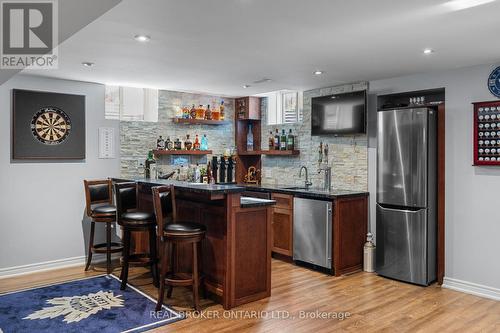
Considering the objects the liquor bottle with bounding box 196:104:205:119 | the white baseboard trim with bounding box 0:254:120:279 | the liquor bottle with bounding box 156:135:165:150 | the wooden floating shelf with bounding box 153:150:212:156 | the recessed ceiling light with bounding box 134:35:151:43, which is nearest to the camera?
the recessed ceiling light with bounding box 134:35:151:43

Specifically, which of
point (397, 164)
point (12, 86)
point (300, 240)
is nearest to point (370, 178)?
point (397, 164)

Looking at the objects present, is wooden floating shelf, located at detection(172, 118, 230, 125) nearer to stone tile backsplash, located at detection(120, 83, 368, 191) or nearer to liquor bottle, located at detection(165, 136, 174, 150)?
stone tile backsplash, located at detection(120, 83, 368, 191)

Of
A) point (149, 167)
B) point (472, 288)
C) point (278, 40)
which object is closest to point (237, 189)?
point (278, 40)

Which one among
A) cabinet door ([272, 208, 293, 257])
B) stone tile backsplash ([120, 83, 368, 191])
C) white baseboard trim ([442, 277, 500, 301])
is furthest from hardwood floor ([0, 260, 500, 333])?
stone tile backsplash ([120, 83, 368, 191])

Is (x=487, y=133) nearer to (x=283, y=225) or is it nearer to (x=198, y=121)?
(x=283, y=225)

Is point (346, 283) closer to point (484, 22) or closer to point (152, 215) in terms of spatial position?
point (152, 215)

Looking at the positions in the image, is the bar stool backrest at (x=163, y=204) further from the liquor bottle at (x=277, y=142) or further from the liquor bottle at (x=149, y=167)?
the liquor bottle at (x=277, y=142)

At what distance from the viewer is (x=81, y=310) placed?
11.7 ft

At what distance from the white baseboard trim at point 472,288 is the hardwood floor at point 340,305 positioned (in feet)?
0.36

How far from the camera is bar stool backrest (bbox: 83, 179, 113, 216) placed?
16.2 ft

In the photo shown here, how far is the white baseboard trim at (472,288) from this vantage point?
405 centimetres

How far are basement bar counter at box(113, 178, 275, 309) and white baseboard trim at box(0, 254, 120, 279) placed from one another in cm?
204

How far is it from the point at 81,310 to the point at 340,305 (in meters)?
2.39

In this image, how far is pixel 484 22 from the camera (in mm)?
2842
